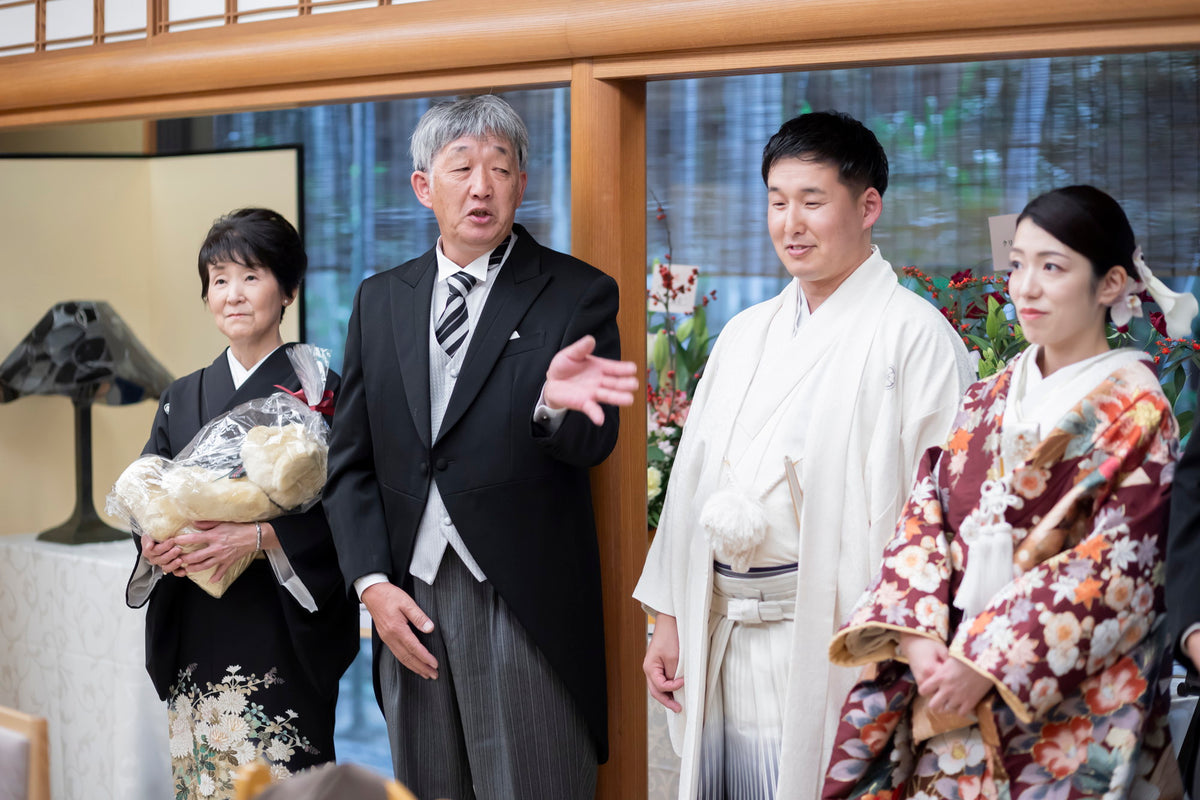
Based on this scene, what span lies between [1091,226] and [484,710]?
1468 millimetres

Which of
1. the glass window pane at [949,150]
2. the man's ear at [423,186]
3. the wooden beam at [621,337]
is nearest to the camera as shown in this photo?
the man's ear at [423,186]

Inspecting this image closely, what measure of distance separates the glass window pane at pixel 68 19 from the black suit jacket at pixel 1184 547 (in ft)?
9.93

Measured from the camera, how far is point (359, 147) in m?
4.79

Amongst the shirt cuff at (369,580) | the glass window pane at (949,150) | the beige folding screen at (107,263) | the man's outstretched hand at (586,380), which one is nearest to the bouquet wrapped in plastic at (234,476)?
the shirt cuff at (369,580)

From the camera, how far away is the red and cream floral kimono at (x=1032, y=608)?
Result: 5.72ft

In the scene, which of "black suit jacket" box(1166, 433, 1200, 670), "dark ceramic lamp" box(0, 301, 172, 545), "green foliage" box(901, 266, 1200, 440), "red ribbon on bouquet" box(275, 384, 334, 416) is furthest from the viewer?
"dark ceramic lamp" box(0, 301, 172, 545)

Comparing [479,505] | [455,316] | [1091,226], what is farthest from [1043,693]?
[455,316]

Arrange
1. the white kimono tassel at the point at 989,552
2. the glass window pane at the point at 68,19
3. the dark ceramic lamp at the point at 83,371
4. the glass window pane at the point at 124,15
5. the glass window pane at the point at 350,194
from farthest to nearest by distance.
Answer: the glass window pane at the point at 350,194 → the dark ceramic lamp at the point at 83,371 → the glass window pane at the point at 68,19 → the glass window pane at the point at 124,15 → the white kimono tassel at the point at 989,552

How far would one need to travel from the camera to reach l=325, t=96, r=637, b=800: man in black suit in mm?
2369

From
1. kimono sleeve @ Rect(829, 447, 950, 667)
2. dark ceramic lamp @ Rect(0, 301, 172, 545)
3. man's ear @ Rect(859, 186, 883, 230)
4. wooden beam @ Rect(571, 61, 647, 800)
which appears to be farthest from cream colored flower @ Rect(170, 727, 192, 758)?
man's ear @ Rect(859, 186, 883, 230)

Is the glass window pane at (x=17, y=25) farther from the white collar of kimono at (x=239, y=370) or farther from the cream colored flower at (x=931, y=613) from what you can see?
the cream colored flower at (x=931, y=613)

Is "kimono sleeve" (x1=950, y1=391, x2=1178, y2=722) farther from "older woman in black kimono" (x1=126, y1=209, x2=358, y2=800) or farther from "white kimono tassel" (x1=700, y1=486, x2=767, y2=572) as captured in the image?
"older woman in black kimono" (x1=126, y1=209, x2=358, y2=800)

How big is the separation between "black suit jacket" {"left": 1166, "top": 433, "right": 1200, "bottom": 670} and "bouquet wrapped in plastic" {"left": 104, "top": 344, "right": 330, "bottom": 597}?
1710 mm

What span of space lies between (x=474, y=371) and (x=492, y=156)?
0.45m
